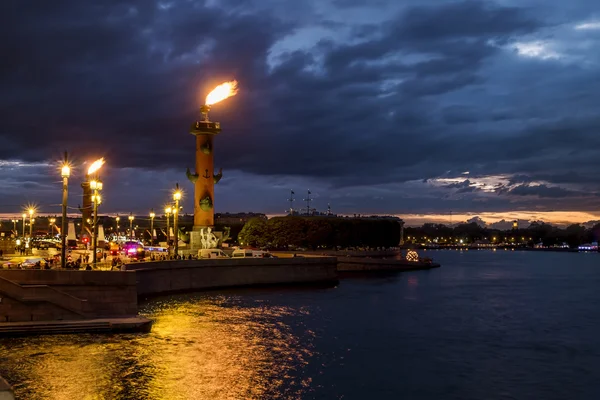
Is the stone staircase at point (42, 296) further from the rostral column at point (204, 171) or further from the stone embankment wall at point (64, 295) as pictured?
the rostral column at point (204, 171)

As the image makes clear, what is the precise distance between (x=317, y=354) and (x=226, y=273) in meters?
28.4

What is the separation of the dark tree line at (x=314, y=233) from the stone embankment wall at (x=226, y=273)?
150 feet

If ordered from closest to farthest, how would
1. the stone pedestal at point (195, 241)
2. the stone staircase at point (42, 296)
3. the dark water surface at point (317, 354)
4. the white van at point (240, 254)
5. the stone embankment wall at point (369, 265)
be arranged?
the dark water surface at point (317, 354)
the stone staircase at point (42, 296)
the white van at point (240, 254)
the stone pedestal at point (195, 241)
the stone embankment wall at point (369, 265)

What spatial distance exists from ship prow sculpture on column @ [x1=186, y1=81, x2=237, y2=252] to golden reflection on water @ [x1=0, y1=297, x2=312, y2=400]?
100ft

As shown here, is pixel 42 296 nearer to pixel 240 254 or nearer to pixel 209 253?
pixel 209 253

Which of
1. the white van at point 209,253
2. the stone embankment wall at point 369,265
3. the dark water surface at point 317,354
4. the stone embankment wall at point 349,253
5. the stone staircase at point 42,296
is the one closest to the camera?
the dark water surface at point 317,354

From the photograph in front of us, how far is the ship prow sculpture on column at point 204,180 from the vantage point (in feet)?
221

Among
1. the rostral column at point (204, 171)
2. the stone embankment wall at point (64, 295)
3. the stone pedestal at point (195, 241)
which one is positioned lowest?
the stone embankment wall at point (64, 295)

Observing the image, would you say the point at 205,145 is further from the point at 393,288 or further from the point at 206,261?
the point at 393,288

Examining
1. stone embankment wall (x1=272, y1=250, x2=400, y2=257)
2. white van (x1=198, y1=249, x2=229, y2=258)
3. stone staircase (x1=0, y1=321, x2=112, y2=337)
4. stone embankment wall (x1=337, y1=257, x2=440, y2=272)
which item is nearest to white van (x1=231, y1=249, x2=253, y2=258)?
white van (x1=198, y1=249, x2=229, y2=258)

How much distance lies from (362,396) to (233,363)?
6.49 metres

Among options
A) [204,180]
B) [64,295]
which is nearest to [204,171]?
[204,180]

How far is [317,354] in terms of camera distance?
105 ft

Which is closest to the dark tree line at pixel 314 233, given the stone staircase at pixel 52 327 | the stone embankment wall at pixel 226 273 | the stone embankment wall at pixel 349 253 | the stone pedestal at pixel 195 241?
the stone embankment wall at pixel 349 253
